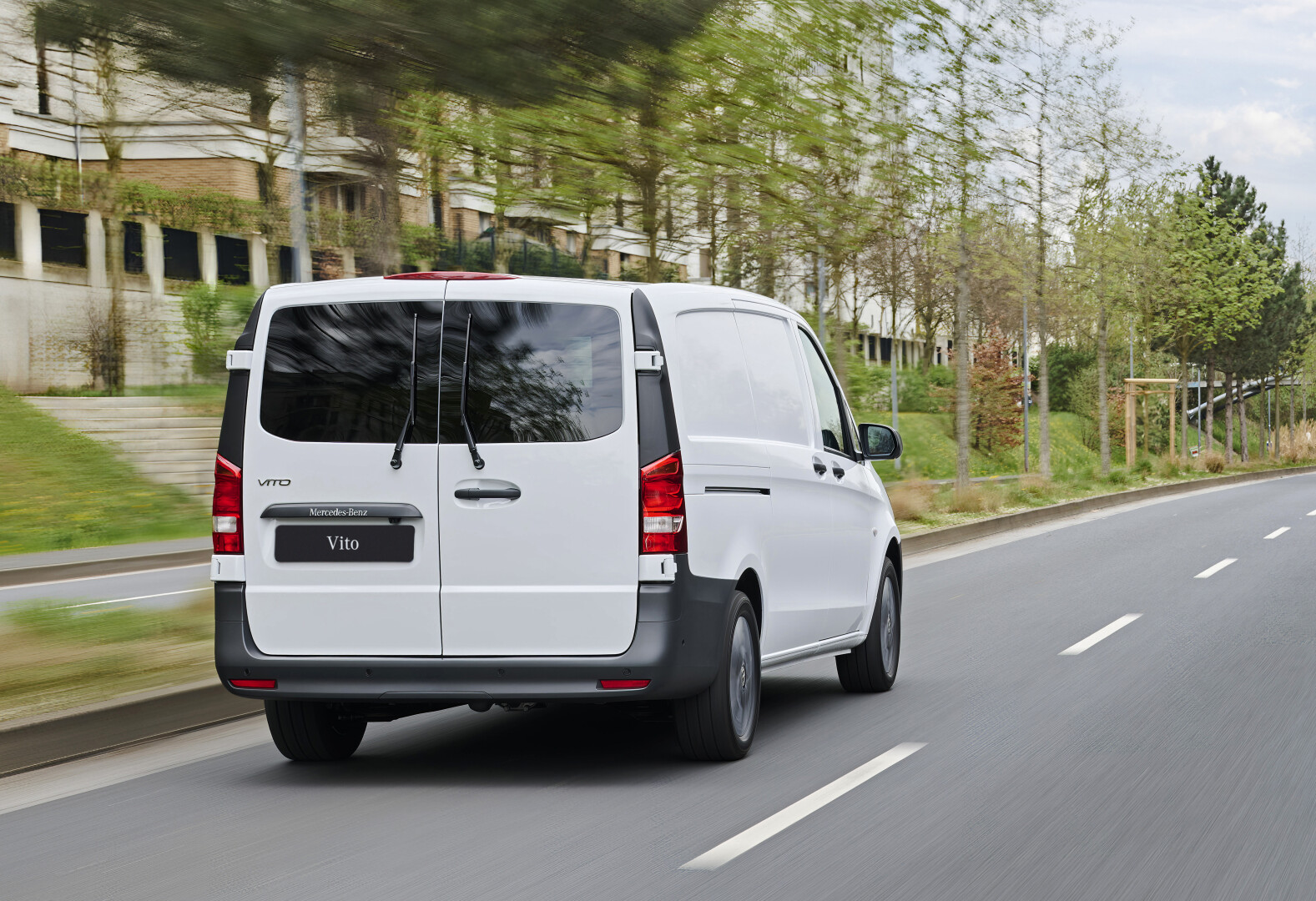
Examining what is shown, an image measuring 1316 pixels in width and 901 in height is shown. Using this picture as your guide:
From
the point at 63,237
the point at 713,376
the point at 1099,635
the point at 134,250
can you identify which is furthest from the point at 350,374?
the point at 134,250

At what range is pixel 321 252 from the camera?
4109 cm

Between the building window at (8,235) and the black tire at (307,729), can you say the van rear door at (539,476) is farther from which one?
the building window at (8,235)

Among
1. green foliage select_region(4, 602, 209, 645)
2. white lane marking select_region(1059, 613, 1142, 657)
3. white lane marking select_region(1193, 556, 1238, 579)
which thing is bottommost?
white lane marking select_region(1193, 556, 1238, 579)

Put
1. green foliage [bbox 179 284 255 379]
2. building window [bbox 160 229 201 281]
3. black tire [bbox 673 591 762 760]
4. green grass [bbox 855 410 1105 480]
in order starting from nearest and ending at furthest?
black tire [bbox 673 591 762 760] < green foliage [bbox 179 284 255 379] < building window [bbox 160 229 201 281] < green grass [bbox 855 410 1105 480]

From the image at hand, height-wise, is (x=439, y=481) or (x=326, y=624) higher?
(x=439, y=481)

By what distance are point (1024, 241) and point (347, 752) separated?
30.4 m

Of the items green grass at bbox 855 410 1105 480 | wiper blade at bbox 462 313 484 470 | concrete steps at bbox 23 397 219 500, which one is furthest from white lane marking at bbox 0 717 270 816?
green grass at bbox 855 410 1105 480

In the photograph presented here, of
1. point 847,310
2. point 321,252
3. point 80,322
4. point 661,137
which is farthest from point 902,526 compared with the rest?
point 847,310

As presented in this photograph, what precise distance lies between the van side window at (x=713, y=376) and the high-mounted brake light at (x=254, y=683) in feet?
6.73

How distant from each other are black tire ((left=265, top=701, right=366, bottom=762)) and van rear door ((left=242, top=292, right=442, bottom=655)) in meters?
0.63

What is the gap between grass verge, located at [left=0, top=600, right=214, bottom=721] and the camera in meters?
8.24

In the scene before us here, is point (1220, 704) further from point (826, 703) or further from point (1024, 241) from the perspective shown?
point (1024, 241)

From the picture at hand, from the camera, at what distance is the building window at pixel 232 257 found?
5066 centimetres

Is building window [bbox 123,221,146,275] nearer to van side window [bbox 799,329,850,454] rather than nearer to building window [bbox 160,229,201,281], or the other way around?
building window [bbox 160,229,201,281]
